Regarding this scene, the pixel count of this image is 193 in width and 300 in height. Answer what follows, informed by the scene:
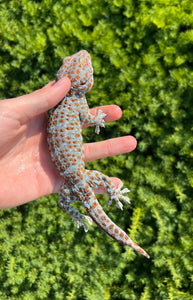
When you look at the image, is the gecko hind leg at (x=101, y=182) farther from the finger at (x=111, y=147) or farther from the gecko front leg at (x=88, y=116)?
the gecko front leg at (x=88, y=116)

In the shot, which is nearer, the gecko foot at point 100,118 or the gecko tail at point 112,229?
the gecko tail at point 112,229

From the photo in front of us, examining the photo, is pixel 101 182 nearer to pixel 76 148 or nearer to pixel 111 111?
pixel 76 148

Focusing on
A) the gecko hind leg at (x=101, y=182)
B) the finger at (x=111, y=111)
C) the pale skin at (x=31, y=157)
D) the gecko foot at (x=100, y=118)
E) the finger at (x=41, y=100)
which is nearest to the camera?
the finger at (x=41, y=100)

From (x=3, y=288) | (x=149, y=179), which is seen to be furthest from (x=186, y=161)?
(x=3, y=288)

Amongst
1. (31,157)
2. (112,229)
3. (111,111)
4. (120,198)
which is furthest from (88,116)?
(112,229)

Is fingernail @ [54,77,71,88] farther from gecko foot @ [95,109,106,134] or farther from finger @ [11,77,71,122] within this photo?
gecko foot @ [95,109,106,134]

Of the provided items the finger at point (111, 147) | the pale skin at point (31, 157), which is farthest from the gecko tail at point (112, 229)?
the finger at point (111, 147)
